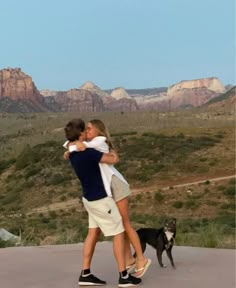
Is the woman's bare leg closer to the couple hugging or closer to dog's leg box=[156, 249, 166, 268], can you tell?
the couple hugging

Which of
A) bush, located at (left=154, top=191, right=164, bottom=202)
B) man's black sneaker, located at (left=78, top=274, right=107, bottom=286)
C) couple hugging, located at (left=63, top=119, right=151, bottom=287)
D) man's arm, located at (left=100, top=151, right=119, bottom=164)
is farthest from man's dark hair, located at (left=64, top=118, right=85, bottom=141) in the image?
bush, located at (left=154, top=191, right=164, bottom=202)

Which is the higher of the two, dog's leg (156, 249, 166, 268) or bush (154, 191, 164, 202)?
dog's leg (156, 249, 166, 268)

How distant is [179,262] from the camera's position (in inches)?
288

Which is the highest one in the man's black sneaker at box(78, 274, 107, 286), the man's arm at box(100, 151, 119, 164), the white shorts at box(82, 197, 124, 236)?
the man's arm at box(100, 151, 119, 164)

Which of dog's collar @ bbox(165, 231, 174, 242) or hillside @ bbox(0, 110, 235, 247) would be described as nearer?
dog's collar @ bbox(165, 231, 174, 242)

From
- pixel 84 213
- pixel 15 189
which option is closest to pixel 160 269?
pixel 84 213

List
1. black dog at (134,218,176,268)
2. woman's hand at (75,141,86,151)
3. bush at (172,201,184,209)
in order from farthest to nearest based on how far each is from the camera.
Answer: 1. bush at (172,201,184,209)
2. black dog at (134,218,176,268)
3. woman's hand at (75,141,86,151)

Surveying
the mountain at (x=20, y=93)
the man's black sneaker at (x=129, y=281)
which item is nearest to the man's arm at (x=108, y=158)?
the man's black sneaker at (x=129, y=281)

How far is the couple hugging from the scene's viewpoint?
5.72 metres

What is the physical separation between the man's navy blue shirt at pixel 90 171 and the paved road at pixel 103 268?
0.96 m

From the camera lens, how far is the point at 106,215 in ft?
19.0

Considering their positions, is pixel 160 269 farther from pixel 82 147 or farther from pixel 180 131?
pixel 180 131

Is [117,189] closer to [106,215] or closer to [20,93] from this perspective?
[106,215]

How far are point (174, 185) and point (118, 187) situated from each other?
28.8 meters
